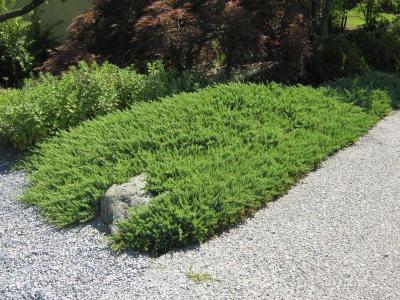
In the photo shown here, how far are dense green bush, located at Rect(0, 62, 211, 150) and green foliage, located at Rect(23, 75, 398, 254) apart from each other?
0.35 metres

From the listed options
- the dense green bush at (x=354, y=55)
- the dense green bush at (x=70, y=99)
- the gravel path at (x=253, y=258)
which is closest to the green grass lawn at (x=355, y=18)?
the dense green bush at (x=354, y=55)

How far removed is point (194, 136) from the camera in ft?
17.3

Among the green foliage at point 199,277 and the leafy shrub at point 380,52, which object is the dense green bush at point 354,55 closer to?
the leafy shrub at point 380,52

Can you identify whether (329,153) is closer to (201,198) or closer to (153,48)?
(201,198)

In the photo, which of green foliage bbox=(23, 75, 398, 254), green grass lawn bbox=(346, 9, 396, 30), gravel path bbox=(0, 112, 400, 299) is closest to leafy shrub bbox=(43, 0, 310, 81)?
green foliage bbox=(23, 75, 398, 254)

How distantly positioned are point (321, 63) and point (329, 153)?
134 inches

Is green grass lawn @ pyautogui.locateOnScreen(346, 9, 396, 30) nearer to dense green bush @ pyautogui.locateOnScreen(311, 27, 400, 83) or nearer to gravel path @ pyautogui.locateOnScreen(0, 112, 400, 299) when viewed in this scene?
dense green bush @ pyautogui.locateOnScreen(311, 27, 400, 83)

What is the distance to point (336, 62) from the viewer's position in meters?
8.77

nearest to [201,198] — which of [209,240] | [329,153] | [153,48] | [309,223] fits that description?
[209,240]

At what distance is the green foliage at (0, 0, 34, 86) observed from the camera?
1009cm

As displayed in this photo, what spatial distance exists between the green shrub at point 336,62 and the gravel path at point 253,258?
160 inches

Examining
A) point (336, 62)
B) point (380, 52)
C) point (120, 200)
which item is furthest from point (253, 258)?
point (380, 52)

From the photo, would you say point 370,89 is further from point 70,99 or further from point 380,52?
point 70,99

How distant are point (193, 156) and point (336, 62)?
4.56 metres
